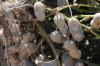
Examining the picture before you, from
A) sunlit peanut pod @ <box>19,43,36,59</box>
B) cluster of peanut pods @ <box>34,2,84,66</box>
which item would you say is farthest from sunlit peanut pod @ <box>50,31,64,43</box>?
sunlit peanut pod @ <box>19,43,36,59</box>

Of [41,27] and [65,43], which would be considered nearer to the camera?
[65,43]

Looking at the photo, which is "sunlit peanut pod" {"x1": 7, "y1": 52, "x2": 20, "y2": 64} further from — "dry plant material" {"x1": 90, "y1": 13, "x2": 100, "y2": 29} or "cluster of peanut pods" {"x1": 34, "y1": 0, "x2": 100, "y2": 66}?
"dry plant material" {"x1": 90, "y1": 13, "x2": 100, "y2": 29}

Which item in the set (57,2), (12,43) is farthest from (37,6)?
(12,43)

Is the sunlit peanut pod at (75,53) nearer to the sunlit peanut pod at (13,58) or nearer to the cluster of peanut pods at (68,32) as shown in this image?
the cluster of peanut pods at (68,32)

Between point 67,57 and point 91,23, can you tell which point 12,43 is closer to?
point 67,57

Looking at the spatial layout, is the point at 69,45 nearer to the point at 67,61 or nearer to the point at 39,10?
the point at 67,61
